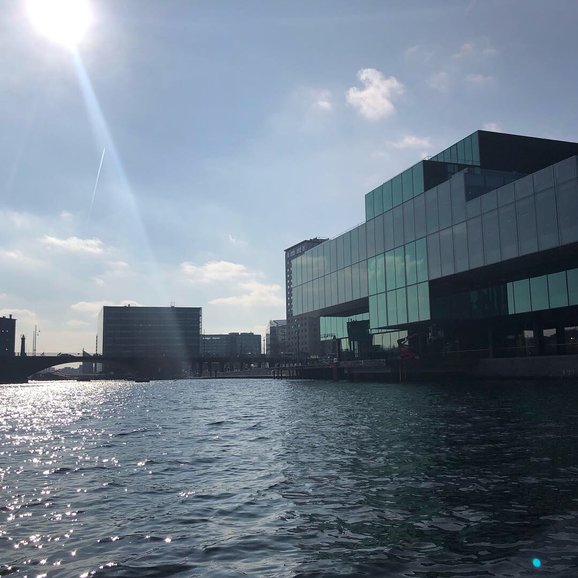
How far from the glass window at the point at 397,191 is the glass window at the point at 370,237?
6006mm

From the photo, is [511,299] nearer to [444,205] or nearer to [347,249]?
[444,205]

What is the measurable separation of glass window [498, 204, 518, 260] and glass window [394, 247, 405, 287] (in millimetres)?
19721

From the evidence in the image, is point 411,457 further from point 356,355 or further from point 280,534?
point 356,355

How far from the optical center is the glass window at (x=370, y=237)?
283ft

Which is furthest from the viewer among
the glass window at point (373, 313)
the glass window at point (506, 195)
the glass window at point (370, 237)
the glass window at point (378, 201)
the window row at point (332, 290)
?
the window row at point (332, 290)

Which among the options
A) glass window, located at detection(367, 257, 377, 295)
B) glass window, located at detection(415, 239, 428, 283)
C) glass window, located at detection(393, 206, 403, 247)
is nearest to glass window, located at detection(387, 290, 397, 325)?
glass window, located at detection(367, 257, 377, 295)

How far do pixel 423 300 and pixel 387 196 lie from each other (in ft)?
58.2

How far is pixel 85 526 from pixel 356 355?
89.9 metres

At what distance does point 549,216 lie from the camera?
178ft

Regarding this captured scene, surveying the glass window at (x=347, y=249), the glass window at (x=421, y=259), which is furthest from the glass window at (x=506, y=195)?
the glass window at (x=347, y=249)

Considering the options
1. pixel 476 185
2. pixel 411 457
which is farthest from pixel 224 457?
pixel 476 185

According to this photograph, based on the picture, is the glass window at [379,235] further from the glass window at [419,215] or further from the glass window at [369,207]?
the glass window at [419,215]

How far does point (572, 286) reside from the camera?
5706 cm

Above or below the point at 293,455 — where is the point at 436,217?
above
